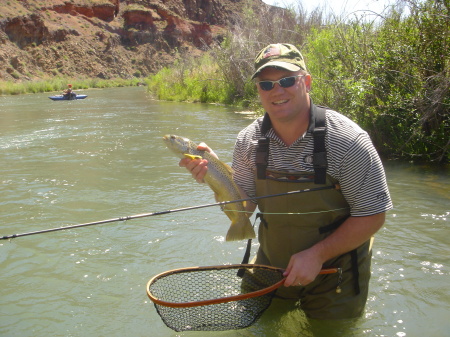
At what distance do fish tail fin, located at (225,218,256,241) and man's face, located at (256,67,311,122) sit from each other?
849 millimetres

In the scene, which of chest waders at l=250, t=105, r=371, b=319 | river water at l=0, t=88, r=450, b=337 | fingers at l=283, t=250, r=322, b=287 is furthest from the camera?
river water at l=0, t=88, r=450, b=337

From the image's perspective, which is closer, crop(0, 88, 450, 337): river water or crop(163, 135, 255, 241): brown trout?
crop(163, 135, 255, 241): brown trout

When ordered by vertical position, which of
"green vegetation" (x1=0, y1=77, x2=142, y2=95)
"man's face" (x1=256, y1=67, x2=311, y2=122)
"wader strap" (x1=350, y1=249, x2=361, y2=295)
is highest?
"man's face" (x1=256, y1=67, x2=311, y2=122)

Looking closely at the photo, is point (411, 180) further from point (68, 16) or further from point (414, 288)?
point (68, 16)

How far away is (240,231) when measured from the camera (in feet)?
11.4

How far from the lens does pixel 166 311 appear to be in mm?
3115

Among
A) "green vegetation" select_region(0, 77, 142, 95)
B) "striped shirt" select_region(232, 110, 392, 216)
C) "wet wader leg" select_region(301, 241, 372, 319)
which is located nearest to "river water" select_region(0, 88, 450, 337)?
"wet wader leg" select_region(301, 241, 372, 319)

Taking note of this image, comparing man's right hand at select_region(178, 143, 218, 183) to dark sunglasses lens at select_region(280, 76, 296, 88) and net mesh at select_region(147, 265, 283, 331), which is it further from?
dark sunglasses lens at select_region(280, 76, 296, 88)

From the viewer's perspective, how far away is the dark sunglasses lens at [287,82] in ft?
9.70

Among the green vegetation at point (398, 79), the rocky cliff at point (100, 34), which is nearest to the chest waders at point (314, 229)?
the green vegetation at point (398, 79)

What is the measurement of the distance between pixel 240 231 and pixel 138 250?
2.47m

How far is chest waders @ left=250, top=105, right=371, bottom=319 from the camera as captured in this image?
3.09 m

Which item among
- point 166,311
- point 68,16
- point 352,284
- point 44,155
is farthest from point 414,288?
point 68,16

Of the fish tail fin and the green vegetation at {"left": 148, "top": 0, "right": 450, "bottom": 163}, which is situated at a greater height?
the green vegetation at {"left": 148, "top": 0, "right": 450, "bottom": 163}
